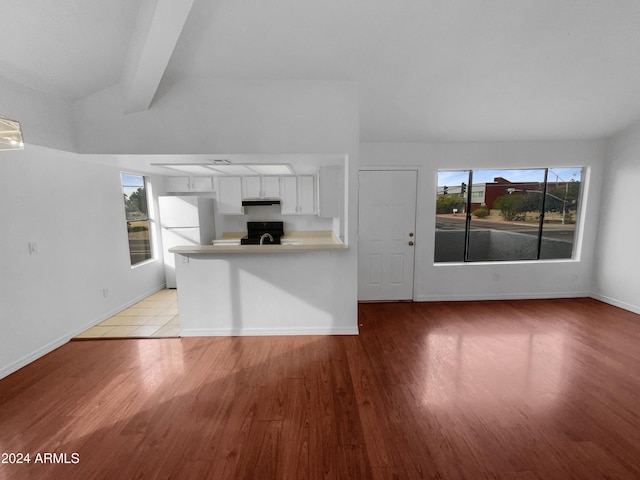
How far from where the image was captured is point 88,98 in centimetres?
267

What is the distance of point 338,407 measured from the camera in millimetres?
2004

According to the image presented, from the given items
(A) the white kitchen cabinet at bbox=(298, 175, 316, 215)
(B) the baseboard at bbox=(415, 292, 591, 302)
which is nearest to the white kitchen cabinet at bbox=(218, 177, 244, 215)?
(A) the white kitchen cabinet at bbox=(298, 175, 316, 215)

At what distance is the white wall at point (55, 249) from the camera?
2.48 meters

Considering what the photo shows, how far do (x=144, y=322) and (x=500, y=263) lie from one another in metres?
5.29

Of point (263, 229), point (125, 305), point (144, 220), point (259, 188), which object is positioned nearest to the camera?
point (125, 305)

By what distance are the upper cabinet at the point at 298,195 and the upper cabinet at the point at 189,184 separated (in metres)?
1.40

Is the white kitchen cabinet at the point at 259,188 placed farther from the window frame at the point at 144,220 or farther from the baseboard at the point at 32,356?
the baseboard at the point at 32,356

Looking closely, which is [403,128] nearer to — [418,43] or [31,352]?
[418,43]

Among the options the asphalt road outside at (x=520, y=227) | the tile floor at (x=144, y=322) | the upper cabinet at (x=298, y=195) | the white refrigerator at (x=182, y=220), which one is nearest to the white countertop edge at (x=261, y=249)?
the tile floor at (x=144, y=322)

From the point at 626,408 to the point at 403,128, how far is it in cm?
338

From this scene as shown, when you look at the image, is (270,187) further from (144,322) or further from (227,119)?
(144,322)

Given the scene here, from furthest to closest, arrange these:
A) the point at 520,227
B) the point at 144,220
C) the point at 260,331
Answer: the point at 520,227
the point at 144,220
the point at 260,331

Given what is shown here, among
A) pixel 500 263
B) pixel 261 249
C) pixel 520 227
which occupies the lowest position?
pixel 520 227

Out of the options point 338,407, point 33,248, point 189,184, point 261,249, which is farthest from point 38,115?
point 338,407
